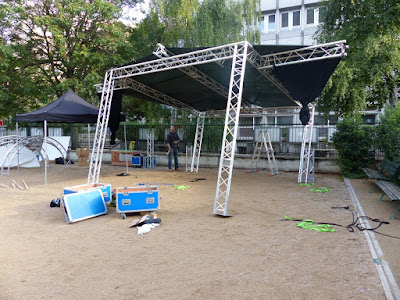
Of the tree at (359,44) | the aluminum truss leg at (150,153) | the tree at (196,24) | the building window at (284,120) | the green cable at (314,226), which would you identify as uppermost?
the tree at (196,24)

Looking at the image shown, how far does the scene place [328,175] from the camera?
12234 mm

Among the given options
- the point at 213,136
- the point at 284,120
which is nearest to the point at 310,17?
the point at 284,120

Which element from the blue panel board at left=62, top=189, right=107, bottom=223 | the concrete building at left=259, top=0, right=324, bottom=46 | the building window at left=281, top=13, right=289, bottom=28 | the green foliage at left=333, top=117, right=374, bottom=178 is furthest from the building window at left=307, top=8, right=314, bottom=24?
the blue panel board at left=62, top=189, right=107, bottom=223

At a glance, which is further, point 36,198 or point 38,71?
point 38,71

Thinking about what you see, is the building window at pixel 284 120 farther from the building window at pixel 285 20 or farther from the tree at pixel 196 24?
the building window at pixel 285 20

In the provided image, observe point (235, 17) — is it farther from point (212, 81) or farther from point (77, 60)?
point (77, 60)

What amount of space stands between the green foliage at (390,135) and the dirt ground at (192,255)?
8.75ft

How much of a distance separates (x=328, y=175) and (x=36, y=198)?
34.2 feet

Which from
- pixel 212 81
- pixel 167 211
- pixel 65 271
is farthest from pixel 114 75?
pixel 65 271

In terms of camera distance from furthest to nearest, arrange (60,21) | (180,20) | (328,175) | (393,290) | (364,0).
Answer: (180,20) < (60,21) < (364,0) < (328,175) < (393,290)

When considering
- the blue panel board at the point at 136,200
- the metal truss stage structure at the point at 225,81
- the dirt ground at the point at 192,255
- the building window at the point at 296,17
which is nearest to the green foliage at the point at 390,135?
the metal truss stage structure at the point at 225,81

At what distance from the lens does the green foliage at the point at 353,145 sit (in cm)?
1105

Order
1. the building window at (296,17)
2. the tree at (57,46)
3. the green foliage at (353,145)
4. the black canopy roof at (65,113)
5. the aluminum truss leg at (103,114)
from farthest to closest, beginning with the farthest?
1. the building window at (296,17)
2. the tree at (57,46)
3. the green foliage at (353,145)
4. the black canopy roof at (65,113)
5. the aluminum truss leg at (103,114)

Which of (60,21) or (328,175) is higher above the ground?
Result: (60,21)
